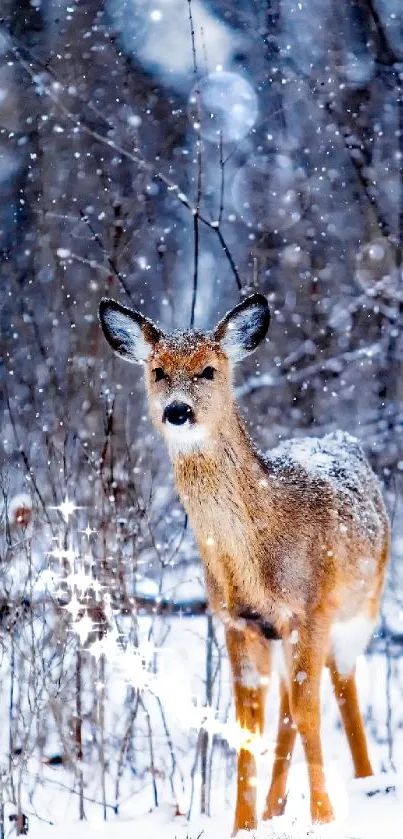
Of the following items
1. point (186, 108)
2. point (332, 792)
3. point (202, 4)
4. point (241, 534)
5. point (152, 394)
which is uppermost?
point (202, 4)

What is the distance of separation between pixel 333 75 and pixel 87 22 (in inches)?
116

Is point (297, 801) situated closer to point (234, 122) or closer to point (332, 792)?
point (332, 792)

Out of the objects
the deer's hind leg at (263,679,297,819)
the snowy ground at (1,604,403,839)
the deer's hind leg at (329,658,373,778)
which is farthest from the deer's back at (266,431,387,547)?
the snowy ground at (1,604,403,839)

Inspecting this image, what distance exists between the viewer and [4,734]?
600 cm

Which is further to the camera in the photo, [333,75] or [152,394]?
[333,75]

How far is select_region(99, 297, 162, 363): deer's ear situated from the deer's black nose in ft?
1.85

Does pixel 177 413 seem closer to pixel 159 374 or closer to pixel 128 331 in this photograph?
pixel 159 374

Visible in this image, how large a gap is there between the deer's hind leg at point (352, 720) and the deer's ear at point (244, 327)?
1869mm

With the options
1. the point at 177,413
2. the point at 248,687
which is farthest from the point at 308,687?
the point at 177,413

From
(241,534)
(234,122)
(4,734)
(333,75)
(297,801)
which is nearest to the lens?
(241,534)

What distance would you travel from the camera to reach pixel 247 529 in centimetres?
430

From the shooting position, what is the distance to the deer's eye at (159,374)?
14.5ft

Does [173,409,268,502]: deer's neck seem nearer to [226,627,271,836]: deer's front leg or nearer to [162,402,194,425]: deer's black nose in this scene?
[162,402,194,425]: deer's black nose

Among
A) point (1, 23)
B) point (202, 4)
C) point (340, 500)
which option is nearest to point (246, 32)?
point (202, 4)
